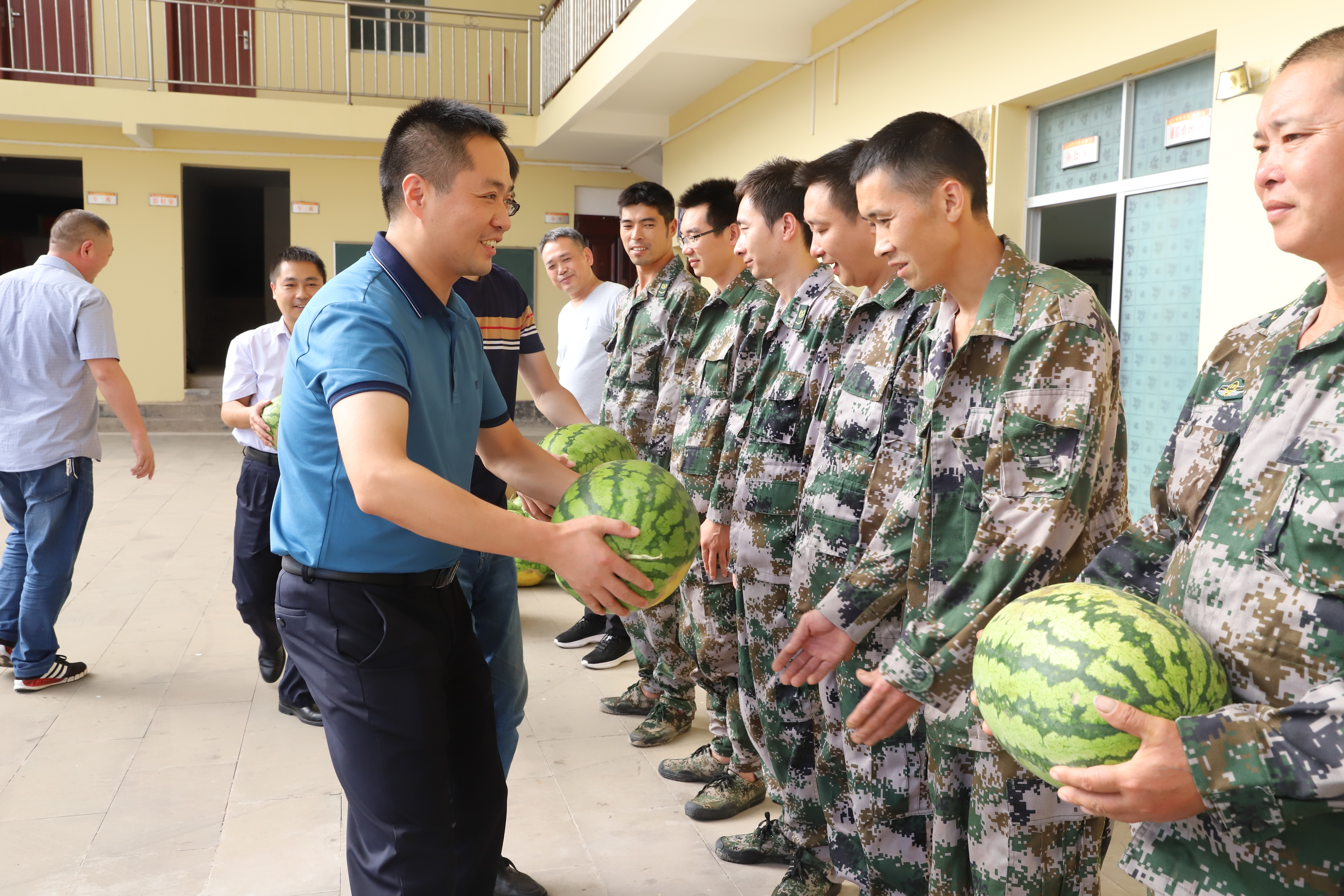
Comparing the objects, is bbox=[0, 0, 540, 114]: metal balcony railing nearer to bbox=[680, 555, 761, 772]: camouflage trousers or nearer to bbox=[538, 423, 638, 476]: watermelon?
bbox=[680, 555, 761, 772]: camouflage trousers

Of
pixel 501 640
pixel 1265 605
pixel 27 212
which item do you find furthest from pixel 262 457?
pixel 27 212

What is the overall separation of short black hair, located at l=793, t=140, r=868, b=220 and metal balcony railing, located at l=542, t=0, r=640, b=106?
5736 millimetres

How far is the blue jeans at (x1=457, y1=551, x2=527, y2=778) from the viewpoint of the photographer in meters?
2.51

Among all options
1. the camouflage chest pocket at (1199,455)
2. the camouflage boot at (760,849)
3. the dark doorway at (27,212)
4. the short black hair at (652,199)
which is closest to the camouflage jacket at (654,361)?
the short black hair at (652,199)

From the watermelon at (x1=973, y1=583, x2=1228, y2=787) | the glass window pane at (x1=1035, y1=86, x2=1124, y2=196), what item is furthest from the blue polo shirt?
the glass window pane at (x1=1035, y1=86, x2=1124, y2=196)

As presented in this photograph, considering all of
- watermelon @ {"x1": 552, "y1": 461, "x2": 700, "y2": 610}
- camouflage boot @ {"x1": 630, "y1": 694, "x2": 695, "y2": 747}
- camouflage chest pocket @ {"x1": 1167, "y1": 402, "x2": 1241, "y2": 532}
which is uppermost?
camouflage chest pocket @ {"x1": 1167, "y1": 402, "x2": 1241, "y2": 532}

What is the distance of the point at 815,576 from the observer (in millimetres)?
2322

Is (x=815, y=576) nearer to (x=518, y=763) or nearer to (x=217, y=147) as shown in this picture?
(x=518, y=763)

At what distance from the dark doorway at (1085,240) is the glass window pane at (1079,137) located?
0.36 feet

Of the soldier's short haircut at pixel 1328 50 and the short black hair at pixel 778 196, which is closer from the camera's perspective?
the soldier's short haircut at pixel 1328 50

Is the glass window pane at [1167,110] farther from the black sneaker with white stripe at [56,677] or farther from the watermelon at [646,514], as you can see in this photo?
the black sneaker with white stripe at [56,677]

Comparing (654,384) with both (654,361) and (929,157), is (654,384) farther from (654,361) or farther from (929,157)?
(929,157)

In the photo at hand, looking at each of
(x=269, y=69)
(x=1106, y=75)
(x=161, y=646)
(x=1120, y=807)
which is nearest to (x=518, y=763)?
(x=161, y=646)

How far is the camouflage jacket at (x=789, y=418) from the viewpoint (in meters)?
2.64
